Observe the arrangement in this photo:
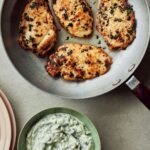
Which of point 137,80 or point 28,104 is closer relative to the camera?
point 137,80

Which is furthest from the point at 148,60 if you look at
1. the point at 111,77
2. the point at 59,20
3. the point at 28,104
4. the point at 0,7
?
the point at 0,7

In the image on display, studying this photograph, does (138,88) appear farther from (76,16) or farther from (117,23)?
(76,16)

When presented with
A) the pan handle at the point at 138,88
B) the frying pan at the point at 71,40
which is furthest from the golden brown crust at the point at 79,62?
the pan handle at the point at 138,88

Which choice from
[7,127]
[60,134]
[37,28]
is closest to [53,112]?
[60,134]

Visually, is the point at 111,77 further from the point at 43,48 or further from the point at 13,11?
the point at 13,11

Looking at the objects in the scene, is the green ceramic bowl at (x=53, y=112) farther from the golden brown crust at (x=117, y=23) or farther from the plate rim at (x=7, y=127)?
the golden brown crust at (x=117, y=23)

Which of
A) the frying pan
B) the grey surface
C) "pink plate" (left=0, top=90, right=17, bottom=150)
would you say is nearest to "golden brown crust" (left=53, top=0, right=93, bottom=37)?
the frying pan
